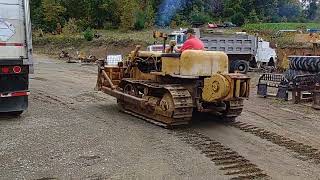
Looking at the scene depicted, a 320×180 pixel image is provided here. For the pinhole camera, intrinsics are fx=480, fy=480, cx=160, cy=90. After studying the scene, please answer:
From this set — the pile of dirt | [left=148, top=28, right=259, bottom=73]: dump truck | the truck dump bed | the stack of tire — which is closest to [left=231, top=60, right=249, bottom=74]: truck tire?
[left=148, top=28, right=259, bottom=73]: dump truck

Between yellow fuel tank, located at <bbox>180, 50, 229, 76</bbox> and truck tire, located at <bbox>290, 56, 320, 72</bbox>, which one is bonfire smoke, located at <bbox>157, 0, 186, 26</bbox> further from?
yellow fuel tank, located at <bbox>180, 50, 229, 76</bbox>

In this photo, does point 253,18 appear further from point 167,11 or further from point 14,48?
point 14,48

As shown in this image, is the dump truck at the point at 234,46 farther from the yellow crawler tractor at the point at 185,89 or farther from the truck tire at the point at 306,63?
the yellow crawler tractor at the point at 185,89

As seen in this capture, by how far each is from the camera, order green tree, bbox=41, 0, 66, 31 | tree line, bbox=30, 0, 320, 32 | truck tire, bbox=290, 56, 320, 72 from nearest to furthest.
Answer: truck tire, bbox=290, 56, 320, 72 < tree line, bbox=30, 0, 320, 32 < green tree, bbox=41, 0, 66, 31

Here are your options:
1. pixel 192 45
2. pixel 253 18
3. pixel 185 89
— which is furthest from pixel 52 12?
pixel 185 89

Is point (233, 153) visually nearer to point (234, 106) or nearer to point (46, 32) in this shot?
point (234, 106)

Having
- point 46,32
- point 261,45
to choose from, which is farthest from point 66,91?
point 46,32

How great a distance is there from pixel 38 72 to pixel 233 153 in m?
14.3

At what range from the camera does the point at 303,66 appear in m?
15.2

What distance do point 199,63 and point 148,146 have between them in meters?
2.20

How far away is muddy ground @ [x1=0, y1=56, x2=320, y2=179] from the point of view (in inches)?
258

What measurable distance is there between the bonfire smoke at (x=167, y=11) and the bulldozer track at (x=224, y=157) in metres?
32.0

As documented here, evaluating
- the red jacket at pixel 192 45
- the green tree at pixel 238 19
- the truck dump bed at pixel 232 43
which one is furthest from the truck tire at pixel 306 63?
the green tree at pixel 238 19

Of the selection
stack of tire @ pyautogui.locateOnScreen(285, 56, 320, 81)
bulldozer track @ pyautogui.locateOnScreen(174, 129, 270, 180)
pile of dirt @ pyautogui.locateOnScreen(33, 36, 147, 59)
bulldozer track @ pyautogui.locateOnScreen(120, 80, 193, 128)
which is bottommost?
bulldozer track @ pyautogui.locateOnScreen(174, 129, 270, 180)
